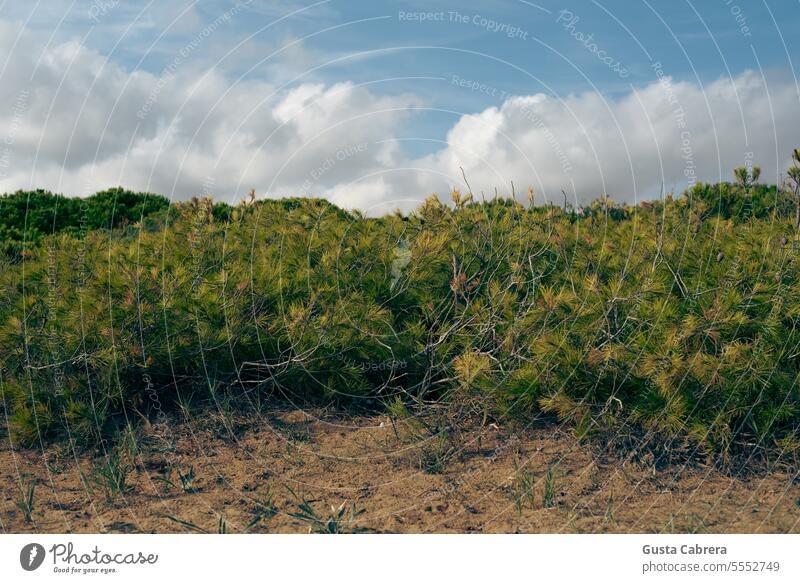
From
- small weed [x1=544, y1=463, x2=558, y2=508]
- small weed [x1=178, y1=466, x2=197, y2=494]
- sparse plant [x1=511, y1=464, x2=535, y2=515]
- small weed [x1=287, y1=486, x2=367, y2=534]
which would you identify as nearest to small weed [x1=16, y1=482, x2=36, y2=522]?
small weed [x1=178, y1=466, x2=197, y2=494]

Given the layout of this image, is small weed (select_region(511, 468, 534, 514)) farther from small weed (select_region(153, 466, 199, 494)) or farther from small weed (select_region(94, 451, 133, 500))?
small weed (select_region(94, 451, 133, 500))

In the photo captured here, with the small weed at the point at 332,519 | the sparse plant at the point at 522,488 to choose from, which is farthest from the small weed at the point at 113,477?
the sparse plant at the point at 522,488

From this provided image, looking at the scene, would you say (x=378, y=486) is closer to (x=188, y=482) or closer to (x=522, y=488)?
(x=522, y=488)

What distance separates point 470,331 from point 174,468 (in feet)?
6.35

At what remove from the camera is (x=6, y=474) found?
3.92m

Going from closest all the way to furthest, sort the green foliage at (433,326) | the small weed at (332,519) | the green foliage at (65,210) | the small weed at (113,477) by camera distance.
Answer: the small weed at (332,519) < the small weed at (113,477) < the green foliage at (433,326) < the green foliage at (65,210)

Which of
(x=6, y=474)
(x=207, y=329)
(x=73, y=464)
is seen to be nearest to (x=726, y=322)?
(x=207, y=329)

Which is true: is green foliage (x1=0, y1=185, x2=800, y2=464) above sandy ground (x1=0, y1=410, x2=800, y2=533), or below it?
above

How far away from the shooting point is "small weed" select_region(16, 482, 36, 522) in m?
3.40

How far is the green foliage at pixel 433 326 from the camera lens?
147 inches

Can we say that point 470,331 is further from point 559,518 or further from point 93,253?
point 93,253

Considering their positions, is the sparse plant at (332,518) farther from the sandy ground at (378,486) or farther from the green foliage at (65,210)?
the green foliage at (65,210)

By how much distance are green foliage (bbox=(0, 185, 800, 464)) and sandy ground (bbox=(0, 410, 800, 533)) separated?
0.58ft

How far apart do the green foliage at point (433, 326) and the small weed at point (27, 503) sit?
52cm
